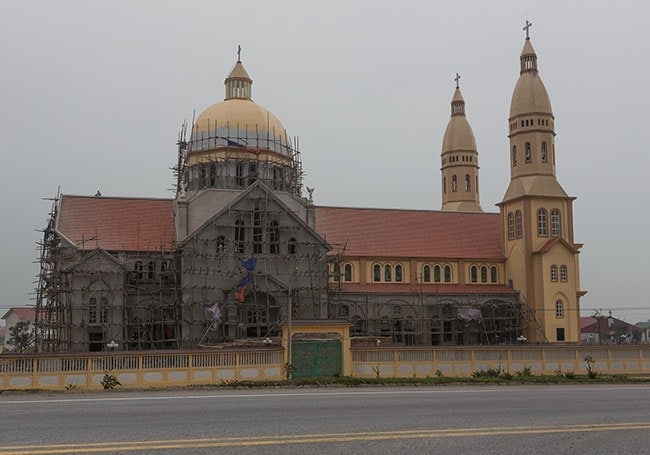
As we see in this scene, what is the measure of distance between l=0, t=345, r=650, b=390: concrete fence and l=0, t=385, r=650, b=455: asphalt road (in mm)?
6605

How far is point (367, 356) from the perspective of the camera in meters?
31.4

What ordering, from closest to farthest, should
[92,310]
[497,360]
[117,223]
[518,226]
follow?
1. [497,360]
2. [92,310]
3. [117,223]
4. [518,226]

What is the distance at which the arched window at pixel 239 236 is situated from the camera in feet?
166

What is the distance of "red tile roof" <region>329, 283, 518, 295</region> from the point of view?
5812 centimetres

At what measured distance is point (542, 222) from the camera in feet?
197

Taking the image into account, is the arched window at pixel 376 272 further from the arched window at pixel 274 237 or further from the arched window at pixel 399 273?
the arched window at pixel 274 237

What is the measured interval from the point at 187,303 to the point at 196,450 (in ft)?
124

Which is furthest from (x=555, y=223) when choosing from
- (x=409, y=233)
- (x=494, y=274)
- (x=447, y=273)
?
(x=409, y=233)

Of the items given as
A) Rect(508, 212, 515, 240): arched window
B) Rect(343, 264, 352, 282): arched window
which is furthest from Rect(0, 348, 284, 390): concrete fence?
Rect(508, 212, 515, 240): arched window

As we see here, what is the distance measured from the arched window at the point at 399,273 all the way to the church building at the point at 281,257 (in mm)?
189

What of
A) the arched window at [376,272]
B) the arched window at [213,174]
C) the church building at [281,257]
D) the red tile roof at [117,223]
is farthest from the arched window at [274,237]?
the arched window at [376,272]

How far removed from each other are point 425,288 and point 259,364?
106 feet

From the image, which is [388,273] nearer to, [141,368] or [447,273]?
[447,273]

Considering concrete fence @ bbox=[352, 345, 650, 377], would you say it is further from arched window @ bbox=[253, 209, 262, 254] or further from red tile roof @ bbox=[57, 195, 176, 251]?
red tile roof @ bbox=[57, 195, 176, 251]
